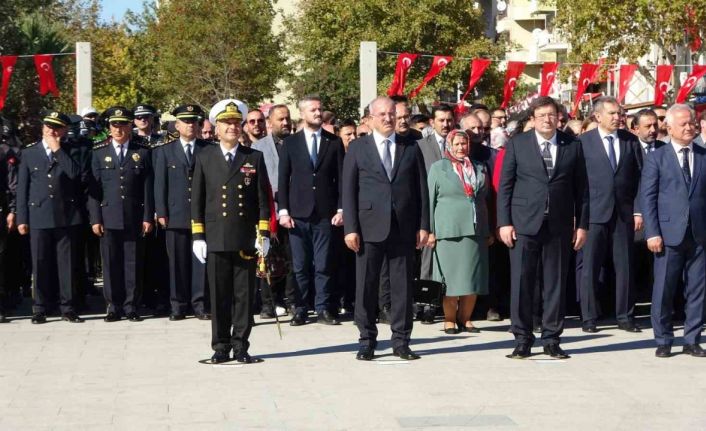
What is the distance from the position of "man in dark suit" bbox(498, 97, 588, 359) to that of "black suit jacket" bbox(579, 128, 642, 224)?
1.95 metres

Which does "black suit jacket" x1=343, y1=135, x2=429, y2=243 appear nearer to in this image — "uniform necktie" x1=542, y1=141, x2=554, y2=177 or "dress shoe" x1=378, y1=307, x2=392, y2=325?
"uniform necktie" x1=542, y1=141, x2=554, y2=177

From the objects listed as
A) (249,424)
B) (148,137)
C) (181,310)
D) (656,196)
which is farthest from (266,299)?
(249,424)

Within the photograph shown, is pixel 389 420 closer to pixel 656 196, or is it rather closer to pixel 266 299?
pixel 656 196

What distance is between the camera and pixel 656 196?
12172mm

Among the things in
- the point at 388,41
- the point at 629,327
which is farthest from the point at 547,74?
the point at 388,41

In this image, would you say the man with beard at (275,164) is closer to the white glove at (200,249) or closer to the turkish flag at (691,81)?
the white glove at (200,249)

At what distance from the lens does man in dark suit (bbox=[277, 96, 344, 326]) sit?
47.2ft

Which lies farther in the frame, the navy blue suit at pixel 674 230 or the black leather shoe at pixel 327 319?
the black leather shoe at pixel 327 319

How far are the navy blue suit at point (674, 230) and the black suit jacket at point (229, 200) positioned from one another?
3372mm

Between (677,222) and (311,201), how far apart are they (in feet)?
13.3

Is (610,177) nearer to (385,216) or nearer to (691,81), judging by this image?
(385,216)

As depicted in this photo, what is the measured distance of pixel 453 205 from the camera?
13492 mm

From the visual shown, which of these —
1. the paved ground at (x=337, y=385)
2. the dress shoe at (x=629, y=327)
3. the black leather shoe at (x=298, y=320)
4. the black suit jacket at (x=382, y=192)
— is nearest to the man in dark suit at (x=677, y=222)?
the paved ground at (x=337, y=385)

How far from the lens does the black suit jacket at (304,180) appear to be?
1441 cm
